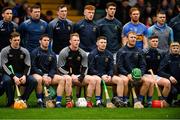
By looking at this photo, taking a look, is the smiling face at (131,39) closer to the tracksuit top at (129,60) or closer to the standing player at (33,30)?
the tracksuit top at (129,60)

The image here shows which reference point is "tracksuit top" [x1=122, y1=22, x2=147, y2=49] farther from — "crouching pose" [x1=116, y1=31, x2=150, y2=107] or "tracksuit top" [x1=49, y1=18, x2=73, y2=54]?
"tracksuit top" [x1=49, y1=18, x2=73, y2=54]

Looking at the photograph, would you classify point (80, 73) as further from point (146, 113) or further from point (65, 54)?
point (146, 113)

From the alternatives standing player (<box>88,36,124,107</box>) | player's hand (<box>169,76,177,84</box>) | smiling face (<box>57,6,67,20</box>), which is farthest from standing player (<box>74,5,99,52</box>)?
player's hand (<box>169,76,177,84</box>)

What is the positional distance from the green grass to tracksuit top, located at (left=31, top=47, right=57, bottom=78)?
92cm

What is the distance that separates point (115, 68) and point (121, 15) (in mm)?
5291

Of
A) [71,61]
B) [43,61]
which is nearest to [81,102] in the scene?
[71,61]

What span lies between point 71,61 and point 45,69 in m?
0.62

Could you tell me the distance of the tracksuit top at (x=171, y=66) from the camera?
752 inches

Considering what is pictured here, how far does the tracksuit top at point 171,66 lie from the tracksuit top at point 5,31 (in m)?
3.58

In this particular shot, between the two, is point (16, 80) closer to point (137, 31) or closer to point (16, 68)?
point (16, 68)

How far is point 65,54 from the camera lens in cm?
1897

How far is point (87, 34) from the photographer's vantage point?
779 inches

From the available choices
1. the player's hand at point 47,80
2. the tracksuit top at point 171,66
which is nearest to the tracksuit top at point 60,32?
the player's hand at point 47,80

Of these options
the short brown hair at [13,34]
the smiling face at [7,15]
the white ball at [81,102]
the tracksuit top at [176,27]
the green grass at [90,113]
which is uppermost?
the smiling face at [7,15]
